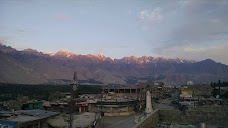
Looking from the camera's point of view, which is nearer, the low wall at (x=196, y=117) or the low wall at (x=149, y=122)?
the low wall at (x=149, y=122)

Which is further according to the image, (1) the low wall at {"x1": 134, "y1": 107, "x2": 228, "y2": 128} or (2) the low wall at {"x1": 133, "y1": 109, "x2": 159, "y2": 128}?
(1) the low wall at {"x1": 134, "y1": 107, "x2": 228, "y2": 128}

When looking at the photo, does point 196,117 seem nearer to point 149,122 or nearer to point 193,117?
point 193,117

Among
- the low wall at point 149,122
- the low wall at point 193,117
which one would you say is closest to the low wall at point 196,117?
the low wall at point 193,117

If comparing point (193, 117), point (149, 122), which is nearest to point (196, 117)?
point (193, 117)

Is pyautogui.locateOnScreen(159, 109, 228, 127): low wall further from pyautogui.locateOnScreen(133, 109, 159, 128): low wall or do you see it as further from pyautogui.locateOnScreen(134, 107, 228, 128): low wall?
pyautogui.locateOnScreen(133, 109, 159, 128): low wall

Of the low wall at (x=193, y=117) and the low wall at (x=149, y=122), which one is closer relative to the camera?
the low wall at (x=149, y=122)

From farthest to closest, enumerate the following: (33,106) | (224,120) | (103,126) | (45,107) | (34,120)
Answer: (45,107)
(33,106)
(103,126)
(34,120)
(224,120)

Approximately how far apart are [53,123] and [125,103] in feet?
93.3

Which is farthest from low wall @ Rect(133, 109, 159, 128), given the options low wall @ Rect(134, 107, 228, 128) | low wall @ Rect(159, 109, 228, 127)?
low wall @ Rect(159, 109, 228, 127)

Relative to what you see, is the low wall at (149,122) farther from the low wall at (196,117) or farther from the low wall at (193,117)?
the low wall at (196,117)

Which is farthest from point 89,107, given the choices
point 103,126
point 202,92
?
point 202,92

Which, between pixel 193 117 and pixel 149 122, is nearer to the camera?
pixel 149 122

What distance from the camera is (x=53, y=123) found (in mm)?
35469

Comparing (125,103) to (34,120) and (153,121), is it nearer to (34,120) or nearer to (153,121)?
(34,120)
